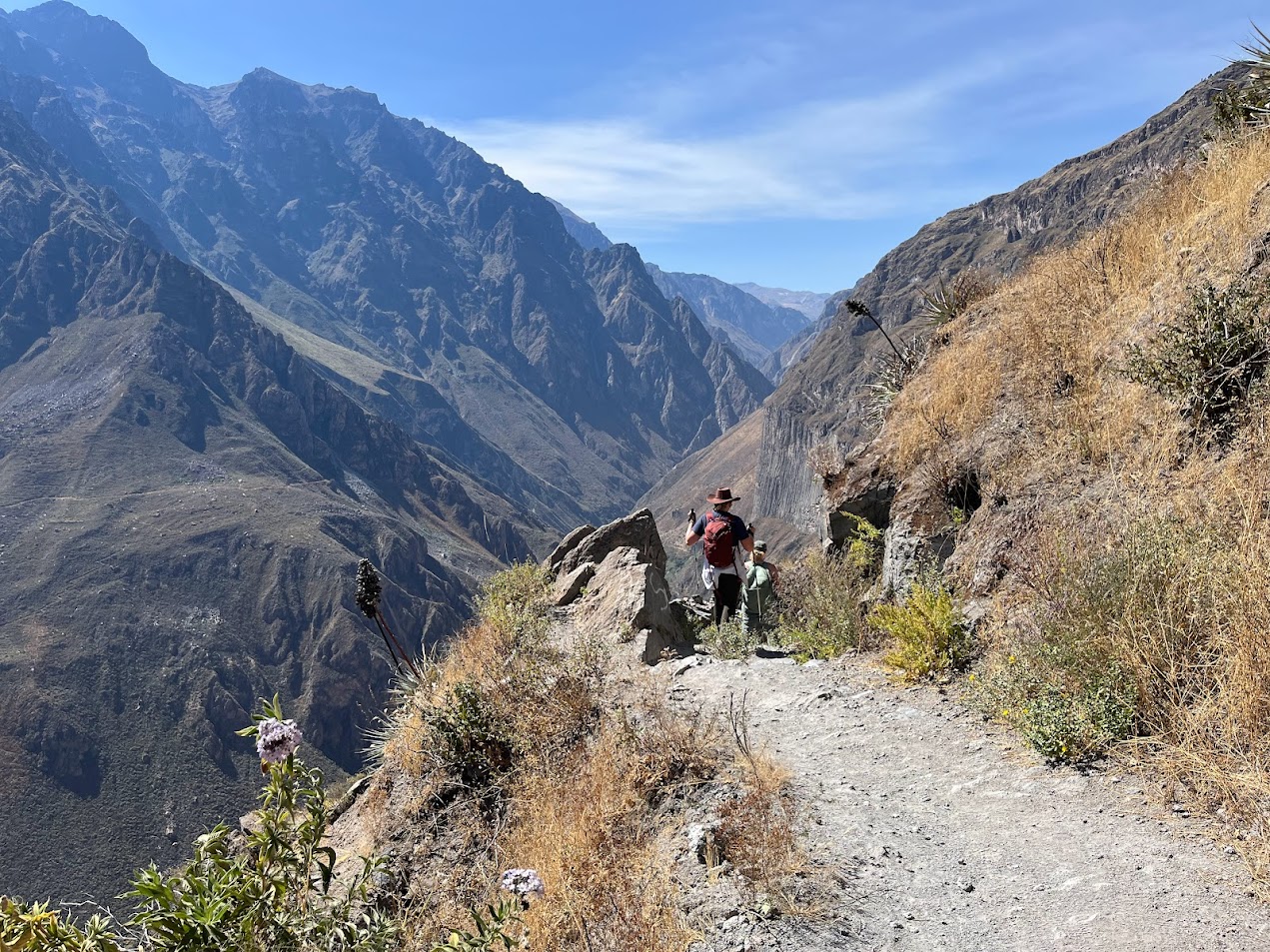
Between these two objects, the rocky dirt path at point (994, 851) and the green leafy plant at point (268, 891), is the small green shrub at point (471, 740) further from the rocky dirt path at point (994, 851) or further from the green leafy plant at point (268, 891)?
the green leafy plant at point (268, 891)

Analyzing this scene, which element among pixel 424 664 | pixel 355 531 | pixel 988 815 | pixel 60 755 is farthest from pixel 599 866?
pixel 355 531

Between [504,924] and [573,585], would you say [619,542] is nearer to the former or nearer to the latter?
[573,585]

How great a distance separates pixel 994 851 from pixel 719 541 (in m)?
6.81

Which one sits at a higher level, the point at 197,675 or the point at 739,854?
the point at 739,854

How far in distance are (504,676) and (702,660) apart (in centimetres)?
296

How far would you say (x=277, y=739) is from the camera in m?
3.36

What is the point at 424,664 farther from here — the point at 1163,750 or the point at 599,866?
the point at 1163,750

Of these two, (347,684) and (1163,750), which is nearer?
(1163,750)

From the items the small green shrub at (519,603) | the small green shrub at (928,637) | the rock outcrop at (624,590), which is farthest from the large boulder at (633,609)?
the small green shrub at (928,637)

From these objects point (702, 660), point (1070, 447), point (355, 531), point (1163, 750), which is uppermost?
point (1070, 447)

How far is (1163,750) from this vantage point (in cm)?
406

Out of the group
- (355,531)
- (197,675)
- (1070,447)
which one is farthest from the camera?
(355,531)

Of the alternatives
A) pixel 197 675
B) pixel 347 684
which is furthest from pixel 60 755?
pixel 347 684

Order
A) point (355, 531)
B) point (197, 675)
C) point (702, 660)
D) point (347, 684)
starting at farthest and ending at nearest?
1. point (355, 531)
2. point (347, 684)
3. point (197, 675)
4. point (702, 660)
